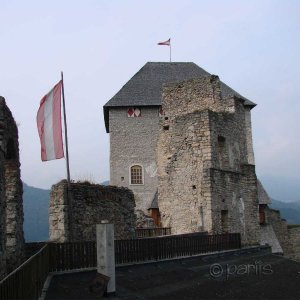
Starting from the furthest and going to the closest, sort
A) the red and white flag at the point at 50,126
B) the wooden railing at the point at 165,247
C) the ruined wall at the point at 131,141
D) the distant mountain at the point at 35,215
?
the distant mountain at the point at 35,215 < the ruined wall at the point at 131,141 < the red and white flag at the point at 50,126 < the wooden railing at the point at 165,247

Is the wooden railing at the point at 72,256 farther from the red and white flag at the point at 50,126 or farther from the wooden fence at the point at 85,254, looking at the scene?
the red and white flag at the point at 50,126

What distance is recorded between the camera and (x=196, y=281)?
483 inches

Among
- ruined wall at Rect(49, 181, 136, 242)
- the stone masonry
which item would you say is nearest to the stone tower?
the stone masonry

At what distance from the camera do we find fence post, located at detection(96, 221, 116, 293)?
9914mm

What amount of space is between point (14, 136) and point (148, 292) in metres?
5.34

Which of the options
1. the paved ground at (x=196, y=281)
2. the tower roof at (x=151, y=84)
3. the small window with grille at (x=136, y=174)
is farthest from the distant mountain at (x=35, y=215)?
the paved ground at (x=196, y=281)

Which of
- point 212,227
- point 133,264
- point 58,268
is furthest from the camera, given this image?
point 212,227

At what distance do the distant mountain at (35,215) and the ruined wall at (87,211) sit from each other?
105 metres

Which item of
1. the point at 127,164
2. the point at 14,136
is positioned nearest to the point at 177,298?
the point at 14,136

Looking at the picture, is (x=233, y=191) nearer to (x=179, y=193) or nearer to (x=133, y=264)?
(x=179, y=193)

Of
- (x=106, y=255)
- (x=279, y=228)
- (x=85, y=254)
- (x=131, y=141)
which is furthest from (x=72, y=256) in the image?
(x=279, y=228)

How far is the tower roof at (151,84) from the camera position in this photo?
3725 centimetres

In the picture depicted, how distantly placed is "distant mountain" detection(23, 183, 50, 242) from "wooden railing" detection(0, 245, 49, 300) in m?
112

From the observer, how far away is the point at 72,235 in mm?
14156
